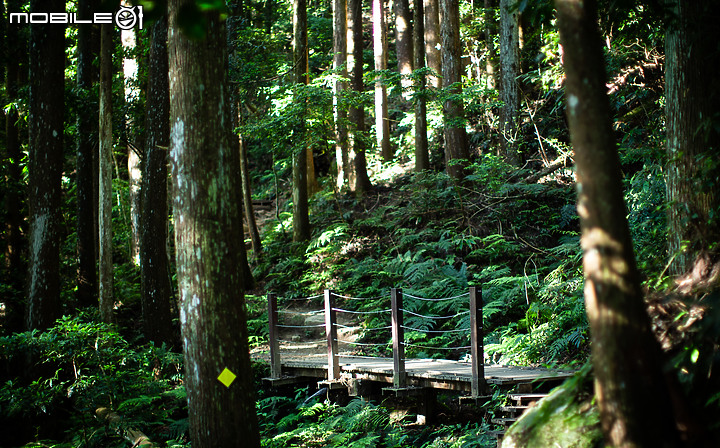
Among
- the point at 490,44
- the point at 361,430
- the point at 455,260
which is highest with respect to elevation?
the point at 490,44

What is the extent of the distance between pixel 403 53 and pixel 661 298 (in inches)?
673

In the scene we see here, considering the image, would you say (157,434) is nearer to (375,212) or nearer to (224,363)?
(224,363)

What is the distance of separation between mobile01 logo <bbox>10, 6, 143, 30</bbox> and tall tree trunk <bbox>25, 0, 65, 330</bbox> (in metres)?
0.13

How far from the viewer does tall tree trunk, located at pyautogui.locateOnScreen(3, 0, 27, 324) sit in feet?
44.7

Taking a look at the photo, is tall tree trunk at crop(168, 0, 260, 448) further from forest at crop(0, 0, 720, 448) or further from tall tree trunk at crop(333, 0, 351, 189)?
tall tree trunk at crop(333, 0, 351, 189)

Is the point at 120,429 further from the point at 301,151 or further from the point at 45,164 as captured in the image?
the point at 301,151

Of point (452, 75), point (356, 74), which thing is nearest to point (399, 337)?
point (452, 75)

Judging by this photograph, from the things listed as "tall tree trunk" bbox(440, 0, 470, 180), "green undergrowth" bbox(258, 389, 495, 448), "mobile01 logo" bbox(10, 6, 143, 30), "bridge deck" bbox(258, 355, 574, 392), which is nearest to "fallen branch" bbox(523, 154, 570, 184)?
"tall tree trunk" bbox(440, 0, 470, 180)

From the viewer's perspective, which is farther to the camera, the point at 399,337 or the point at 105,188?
the point at 105,188

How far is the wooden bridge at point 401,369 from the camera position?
23.0 ft

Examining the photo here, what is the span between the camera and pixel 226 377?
18.1 feet

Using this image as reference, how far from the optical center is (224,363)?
5.54m

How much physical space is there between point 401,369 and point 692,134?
180 inches

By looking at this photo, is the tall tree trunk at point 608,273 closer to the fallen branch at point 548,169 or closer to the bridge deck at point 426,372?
the bridge deck at point 426,372
